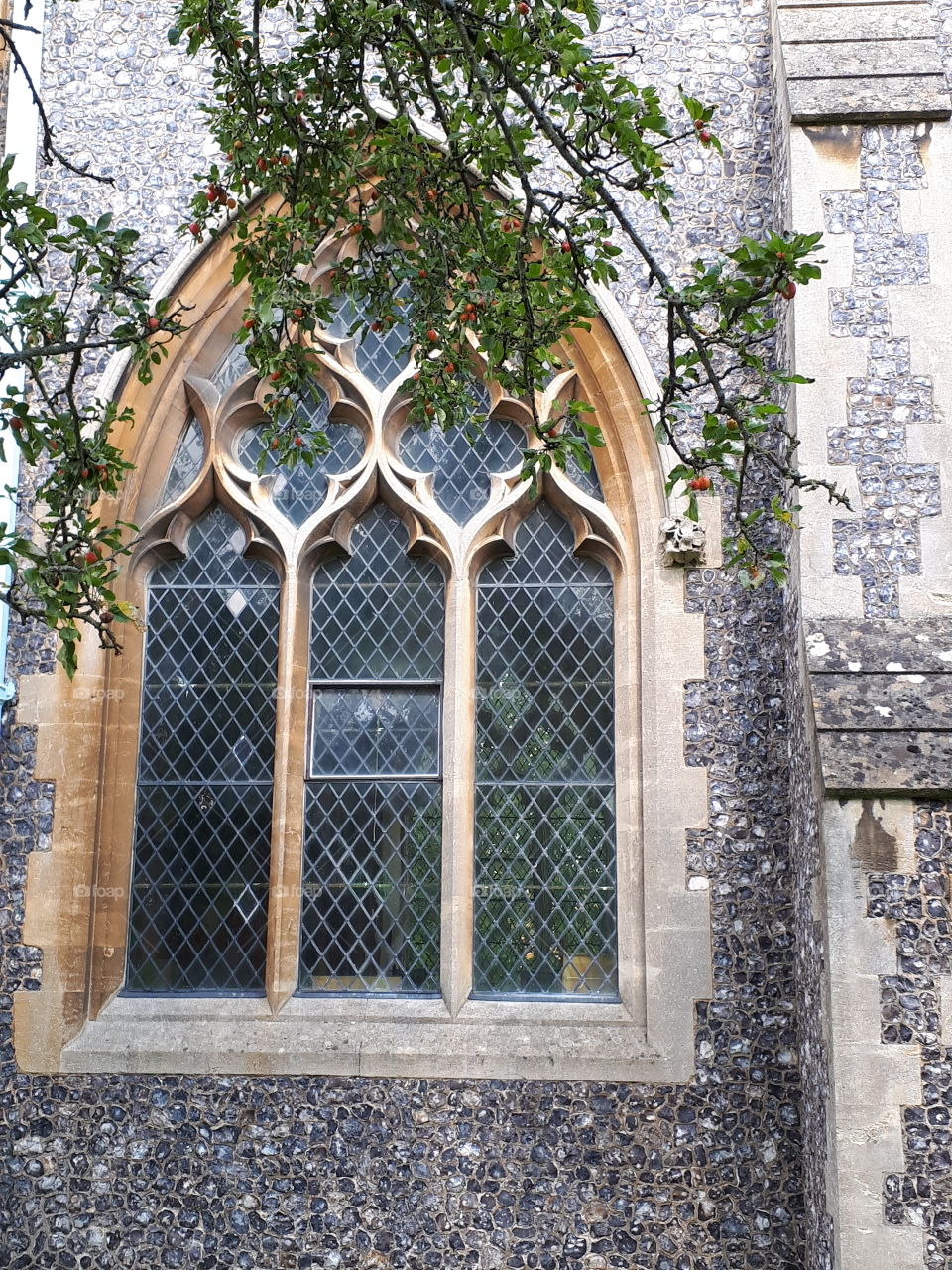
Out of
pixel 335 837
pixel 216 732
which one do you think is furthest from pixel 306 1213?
pixel 216 732

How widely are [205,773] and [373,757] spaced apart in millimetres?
731

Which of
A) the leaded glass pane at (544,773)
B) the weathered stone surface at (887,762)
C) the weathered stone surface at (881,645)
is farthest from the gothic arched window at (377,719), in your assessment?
the weathered stone surface at (887,762)

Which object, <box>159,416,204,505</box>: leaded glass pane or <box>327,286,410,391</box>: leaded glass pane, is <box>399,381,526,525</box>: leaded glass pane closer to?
<box>327,286,410,391</box>: leaded glass pane

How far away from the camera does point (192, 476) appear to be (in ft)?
19.2

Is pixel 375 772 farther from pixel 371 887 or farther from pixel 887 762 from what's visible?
pixel 887 762

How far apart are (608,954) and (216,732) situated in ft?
6.30

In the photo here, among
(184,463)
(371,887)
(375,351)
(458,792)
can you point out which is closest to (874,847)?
(458,792)

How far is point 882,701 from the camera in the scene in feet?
13.7

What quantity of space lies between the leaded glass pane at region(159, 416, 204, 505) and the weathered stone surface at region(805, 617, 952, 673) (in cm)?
293

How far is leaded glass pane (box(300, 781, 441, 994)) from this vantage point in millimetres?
5234

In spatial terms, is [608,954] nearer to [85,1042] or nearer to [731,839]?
[731,839]

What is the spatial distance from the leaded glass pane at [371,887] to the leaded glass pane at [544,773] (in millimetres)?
221

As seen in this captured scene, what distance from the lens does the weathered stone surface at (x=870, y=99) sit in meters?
5.04

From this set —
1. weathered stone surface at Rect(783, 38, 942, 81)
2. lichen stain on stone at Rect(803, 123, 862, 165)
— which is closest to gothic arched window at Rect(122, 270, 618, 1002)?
lichen stain on stone at Rect(803, 123, 862, 165)
